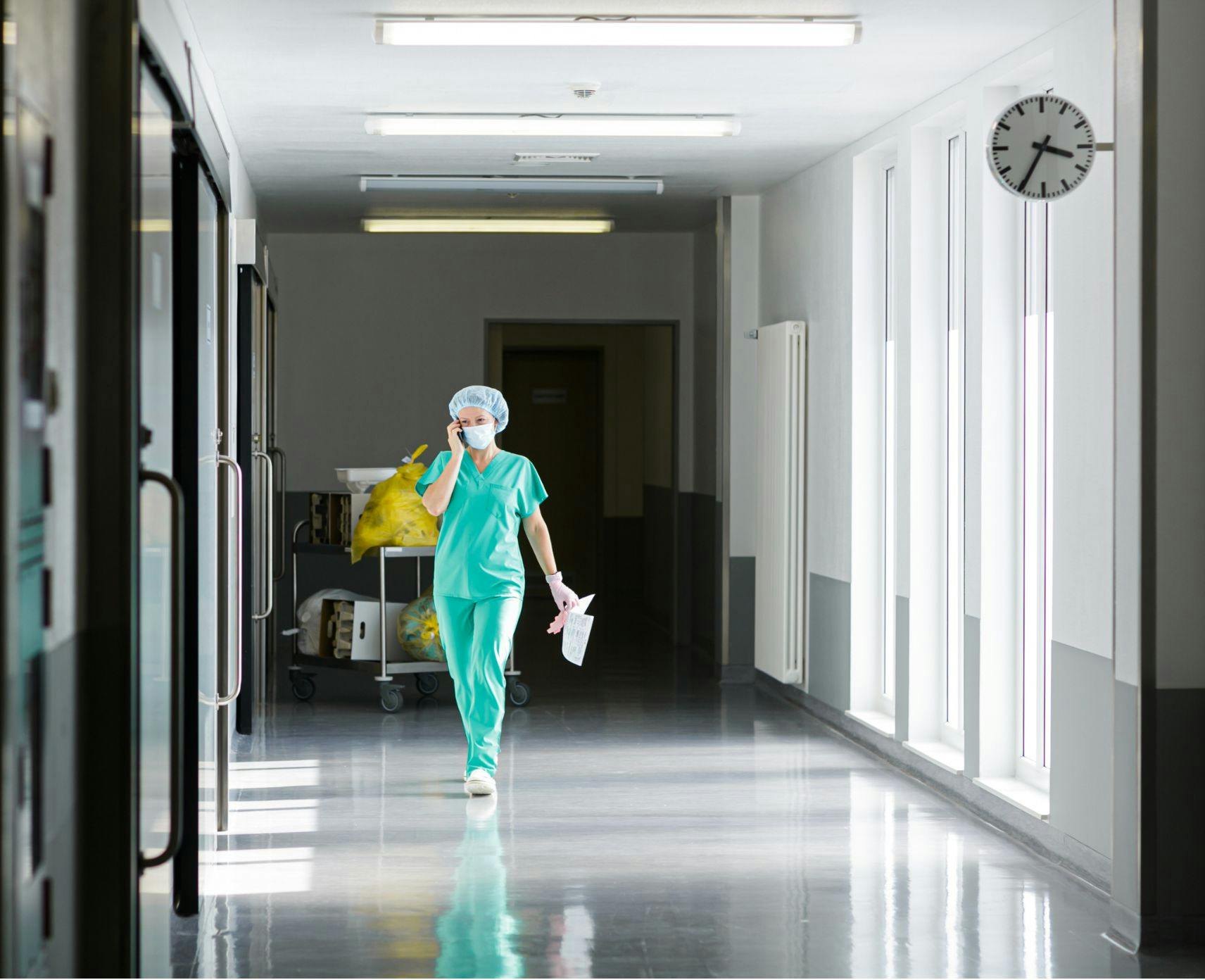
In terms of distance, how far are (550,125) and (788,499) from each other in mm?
2276

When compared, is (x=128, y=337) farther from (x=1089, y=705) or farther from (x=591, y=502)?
(x=591, y=502)

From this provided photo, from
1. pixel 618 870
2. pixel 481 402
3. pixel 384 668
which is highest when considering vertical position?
pixel 481 402

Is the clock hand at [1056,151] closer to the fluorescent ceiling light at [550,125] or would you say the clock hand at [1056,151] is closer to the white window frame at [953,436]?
the white window frame at [953,436]

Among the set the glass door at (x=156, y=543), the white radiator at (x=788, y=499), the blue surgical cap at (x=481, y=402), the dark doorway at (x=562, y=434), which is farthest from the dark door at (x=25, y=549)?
the dark doorway at (x=562, y=434)

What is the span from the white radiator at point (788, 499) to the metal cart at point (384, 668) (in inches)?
52.8

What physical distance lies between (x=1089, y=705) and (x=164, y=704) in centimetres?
270

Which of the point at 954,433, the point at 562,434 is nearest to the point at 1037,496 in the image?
the point at 954,433

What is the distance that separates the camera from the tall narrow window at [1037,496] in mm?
5066

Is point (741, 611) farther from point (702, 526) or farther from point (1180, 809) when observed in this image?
point (1180, 809)

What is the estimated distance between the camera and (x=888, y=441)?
6.70m

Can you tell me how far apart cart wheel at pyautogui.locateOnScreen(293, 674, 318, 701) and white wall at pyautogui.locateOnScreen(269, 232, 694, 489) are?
9.01ft

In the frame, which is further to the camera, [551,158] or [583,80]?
[551,158]

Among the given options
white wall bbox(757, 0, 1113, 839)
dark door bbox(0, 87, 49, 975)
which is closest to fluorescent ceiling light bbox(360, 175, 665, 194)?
white wall bbox(757, 0, 1113, 839)

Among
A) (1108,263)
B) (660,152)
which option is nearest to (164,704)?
(1108,263)
